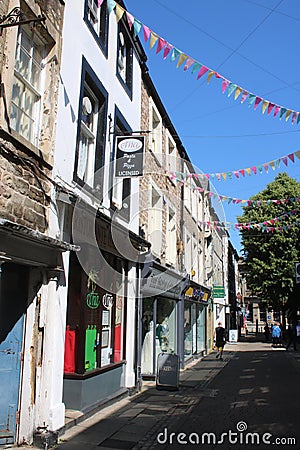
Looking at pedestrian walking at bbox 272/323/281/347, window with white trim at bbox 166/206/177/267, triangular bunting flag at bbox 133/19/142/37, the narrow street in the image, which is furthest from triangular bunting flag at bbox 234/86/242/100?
pedestrian walking at bbox 272/323/281/347

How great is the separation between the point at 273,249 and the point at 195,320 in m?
12.3

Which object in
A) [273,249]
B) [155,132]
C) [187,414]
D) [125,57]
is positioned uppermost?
[125,57]

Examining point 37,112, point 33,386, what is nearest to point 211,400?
point 33,386

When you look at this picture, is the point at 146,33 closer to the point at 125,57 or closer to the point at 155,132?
the point at 125,57

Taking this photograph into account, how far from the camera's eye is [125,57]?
11.4m

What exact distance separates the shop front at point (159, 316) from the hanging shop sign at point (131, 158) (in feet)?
11.6

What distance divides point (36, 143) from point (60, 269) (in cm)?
192

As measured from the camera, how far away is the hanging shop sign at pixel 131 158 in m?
8.90

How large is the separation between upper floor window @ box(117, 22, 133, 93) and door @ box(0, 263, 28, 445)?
6.25 metres

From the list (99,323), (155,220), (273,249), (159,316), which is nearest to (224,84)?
(99,323)

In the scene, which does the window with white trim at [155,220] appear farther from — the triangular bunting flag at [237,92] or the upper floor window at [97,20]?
the triangular bunting flag at [237,92]

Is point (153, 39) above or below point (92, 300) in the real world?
above

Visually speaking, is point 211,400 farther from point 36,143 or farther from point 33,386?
point 36,143

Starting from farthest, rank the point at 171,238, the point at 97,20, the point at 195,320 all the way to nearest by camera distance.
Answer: the point at 195,320
the point at 171,238
the point at 97,20
